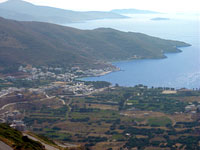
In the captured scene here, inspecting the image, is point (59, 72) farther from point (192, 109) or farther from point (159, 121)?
point (159, 121)

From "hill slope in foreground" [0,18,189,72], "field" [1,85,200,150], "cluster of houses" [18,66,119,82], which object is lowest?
"field" [1,85,200,150]

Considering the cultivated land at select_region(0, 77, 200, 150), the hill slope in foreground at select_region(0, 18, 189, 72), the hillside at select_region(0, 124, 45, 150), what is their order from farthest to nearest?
1. the hill slope in foreground at select_region(0, 18, 189, 72)
2. the cultivated land at select_region(0, 77, 200, 150)
3. the hillside at select_region(0, 124, 45, 150)

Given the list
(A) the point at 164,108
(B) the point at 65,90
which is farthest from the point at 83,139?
(B) the point at 65,90

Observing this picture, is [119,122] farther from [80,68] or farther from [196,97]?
[80,68]

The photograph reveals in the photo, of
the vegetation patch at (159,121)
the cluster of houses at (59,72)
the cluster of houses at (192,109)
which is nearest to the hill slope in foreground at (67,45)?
the cluster of houses at (59,72)

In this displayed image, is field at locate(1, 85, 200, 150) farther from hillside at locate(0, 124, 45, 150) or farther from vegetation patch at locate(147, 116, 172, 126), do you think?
hillside at locate(0, 124, 45, 150)

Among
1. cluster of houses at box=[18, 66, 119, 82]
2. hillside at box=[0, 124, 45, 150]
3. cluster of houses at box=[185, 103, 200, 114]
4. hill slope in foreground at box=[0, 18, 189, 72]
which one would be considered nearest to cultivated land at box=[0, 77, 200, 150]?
cluster of houses at box=[185, 103, 200, 114]

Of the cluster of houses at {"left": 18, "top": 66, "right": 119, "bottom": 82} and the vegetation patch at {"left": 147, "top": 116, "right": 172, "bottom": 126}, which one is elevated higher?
the cluster of houses at {"left": 18, "top": 66, "right": 119, "bottom": 82}

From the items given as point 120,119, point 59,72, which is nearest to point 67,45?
point 59,72
